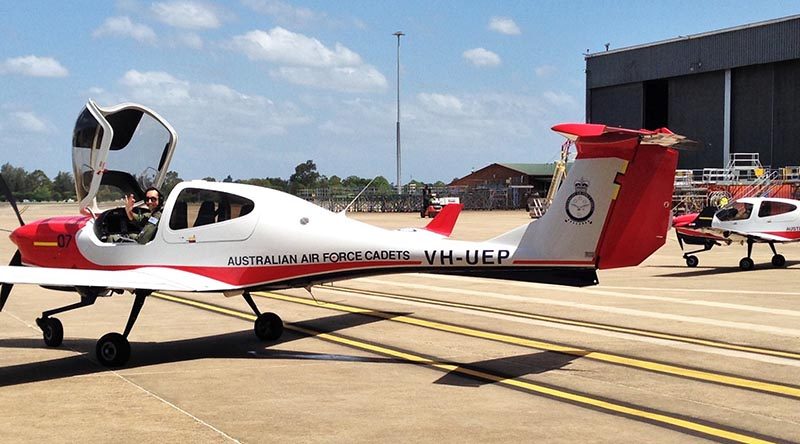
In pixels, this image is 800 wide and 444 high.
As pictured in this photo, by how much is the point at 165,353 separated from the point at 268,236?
83.3 inches

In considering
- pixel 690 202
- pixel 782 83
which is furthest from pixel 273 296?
Result: pixel 782 83

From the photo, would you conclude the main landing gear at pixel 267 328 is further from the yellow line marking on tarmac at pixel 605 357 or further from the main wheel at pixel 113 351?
the yellow line marking on tarmac at pixel 605 357

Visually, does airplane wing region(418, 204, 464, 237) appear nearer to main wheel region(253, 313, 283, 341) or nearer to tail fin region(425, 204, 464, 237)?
tail fin region(425, 204, 464, 237)

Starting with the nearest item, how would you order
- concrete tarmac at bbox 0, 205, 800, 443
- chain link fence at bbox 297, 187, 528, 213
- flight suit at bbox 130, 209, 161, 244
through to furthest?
concrete tarmac at bbox 0, 205, 800, 443 < flight suit at bbox 130, 209, 161, 244 < chain link fence at bbox 297, 187, 528, 213

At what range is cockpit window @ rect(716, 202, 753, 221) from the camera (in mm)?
24703

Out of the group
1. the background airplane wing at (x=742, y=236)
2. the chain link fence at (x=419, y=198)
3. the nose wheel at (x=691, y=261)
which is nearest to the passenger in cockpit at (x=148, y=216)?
the nose wheel at (x=691, y=261)

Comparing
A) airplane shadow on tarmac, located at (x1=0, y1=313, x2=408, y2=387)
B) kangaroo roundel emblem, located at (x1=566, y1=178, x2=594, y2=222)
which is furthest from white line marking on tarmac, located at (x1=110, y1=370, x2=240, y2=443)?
kangaroo roundel emblem, located at (x1=566, y1=178, x2=594, y2=222)

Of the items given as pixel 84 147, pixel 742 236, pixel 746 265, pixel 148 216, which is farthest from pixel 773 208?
pixel 84 147

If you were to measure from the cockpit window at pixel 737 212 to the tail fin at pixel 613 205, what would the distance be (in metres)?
16.3

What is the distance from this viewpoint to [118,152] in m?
12.7

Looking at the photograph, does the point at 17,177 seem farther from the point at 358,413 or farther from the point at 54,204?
the point at 358,413

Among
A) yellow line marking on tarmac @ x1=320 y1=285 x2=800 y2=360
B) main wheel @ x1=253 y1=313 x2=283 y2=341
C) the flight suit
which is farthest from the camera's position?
main wheel @ x1=253 y1=313 x2=283 y2=341

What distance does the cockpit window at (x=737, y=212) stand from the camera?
24.7 m

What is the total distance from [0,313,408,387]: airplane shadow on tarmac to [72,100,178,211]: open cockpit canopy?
2.14 meters
